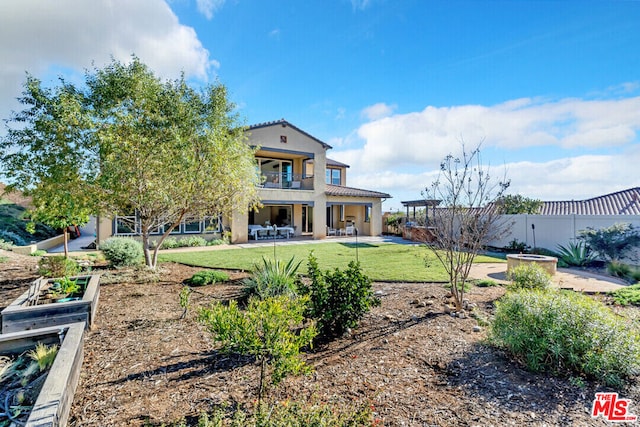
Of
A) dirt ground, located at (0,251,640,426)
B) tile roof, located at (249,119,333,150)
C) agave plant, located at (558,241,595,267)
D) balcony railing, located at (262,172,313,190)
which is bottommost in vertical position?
dirt ground, located at (0,251,640,426)

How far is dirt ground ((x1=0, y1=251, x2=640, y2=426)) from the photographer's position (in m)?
3.01

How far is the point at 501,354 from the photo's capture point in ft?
13.6

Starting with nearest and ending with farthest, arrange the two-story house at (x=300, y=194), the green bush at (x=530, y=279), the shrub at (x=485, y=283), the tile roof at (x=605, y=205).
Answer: the green bush at (x=530, y=279), the shrub at (x=485, y=283), the tile roof at (x=605, y=205), the two-story house at (x=300, y=194)

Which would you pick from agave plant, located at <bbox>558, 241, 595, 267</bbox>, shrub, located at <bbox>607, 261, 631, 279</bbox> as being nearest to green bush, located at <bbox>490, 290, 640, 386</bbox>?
shrub, located at <bbox>607, 261, 631, 279</bbox>

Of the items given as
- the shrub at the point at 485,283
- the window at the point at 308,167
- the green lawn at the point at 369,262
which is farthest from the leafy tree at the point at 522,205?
the window at the point at 308,167

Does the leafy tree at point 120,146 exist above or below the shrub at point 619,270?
above

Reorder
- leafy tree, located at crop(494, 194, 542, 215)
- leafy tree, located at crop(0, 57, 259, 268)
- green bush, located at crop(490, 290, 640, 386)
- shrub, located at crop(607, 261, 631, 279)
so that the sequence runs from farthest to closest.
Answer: leafy tree, located at crop(494, 194, 542, 215) → shrub, located at crop(607, 261, 631, 279) → leafy tree, located at crop(0, 57, 259, 268) → green bush, located at crop(490, 290, 640, 386)

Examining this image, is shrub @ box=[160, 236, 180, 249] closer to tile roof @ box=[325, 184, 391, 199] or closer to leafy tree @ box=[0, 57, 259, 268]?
leafy tree @ box=[0, 57, 259, 268]

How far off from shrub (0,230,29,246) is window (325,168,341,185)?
2144 centimetres

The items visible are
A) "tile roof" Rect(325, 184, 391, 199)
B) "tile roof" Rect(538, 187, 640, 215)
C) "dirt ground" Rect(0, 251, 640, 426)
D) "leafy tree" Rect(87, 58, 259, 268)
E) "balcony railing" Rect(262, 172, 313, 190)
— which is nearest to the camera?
"dirt ground" Rect(0, 251, 640, 426)

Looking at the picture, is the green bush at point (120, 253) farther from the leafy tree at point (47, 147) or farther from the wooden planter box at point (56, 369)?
the wooden planter box at point (56, 369)

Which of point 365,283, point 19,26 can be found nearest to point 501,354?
point 365,283

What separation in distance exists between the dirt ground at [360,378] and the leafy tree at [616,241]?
10.8m

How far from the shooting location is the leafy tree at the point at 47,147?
739 cm
